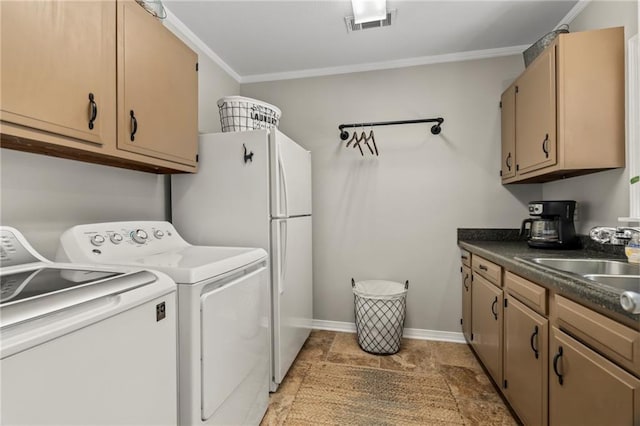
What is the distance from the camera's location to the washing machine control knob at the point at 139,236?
155 cm

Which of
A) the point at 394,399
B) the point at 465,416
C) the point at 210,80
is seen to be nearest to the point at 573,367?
the point at 465,416

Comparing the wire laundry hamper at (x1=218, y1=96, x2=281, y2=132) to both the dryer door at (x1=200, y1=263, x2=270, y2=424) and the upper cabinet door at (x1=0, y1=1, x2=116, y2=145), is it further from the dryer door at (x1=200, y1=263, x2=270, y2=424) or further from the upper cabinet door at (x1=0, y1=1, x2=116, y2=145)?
the dryer door at (x1=200, y1=263, x2=270, y2=424)

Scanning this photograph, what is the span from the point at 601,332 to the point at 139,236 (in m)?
2.01

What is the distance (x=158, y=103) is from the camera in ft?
4.96

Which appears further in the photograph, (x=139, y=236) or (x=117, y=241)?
(x=139, y=236)

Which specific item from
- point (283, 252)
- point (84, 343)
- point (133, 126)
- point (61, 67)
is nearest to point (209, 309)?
point (84, 343)

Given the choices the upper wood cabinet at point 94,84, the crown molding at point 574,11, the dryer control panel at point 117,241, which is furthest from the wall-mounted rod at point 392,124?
the dryer control panel at point 117,241

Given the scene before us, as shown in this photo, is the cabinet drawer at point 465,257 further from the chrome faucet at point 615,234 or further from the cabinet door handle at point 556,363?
the cabinet door handle at point 556,363

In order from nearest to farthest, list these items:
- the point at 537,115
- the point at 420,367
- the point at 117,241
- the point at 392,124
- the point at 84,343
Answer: the point at 84,343, the point at 117,241, the point at 537,115, the point at 420,367, the point at 392,124

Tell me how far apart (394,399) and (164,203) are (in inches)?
77.9

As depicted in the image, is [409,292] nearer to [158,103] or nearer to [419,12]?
[419,12]

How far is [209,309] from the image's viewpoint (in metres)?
1.17

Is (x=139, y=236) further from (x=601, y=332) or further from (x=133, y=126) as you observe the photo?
(x=601, y=332)

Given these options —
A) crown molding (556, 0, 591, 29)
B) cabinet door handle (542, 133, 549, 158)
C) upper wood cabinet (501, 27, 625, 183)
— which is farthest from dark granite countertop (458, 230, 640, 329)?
crown molding (556, 0, 591, 29)
